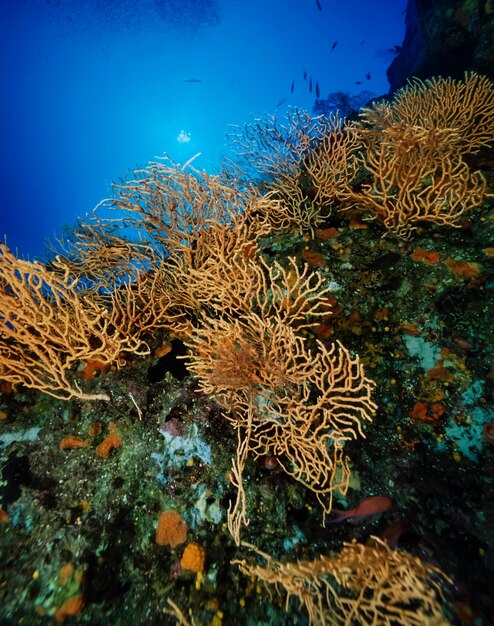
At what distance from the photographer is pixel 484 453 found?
2434mm

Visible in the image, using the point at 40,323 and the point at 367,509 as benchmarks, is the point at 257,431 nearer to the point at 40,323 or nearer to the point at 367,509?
the point at 367,509

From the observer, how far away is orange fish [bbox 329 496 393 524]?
2389 mm

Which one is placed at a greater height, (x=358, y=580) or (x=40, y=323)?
(x=40, y=323)

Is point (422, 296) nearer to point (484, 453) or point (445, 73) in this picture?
point (484, 453)

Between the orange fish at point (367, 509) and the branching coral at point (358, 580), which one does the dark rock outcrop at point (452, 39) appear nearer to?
the orange fish at point (367, 509)

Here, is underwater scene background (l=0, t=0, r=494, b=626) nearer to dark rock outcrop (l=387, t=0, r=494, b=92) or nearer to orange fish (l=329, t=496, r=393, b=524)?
orange fish (l=329, t=496, r=393, b=524)

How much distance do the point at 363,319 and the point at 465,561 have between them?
2.08 metres

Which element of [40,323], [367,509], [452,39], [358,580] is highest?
[452,39]

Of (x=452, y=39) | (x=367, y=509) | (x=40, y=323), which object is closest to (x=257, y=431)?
(x=367, y=509)

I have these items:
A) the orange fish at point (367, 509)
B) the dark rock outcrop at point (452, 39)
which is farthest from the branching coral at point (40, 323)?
the dark rock outcrop at point (452, 39)

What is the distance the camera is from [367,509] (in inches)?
94.0

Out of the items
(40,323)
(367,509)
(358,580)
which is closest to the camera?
(358,580)

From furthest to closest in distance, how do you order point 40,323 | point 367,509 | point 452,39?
point 452,39, point 40,323, point 367,509

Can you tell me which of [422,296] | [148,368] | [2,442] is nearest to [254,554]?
[148,368]
